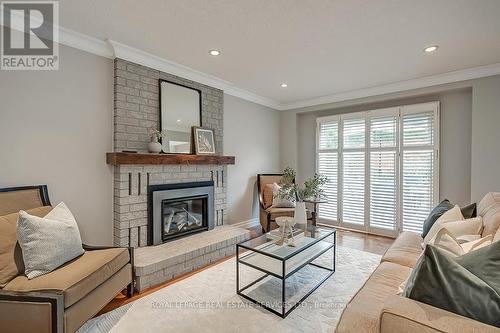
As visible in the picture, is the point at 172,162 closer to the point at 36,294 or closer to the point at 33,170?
the point at 33,170

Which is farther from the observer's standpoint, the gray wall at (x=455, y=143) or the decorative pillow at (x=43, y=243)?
the gray wall at (x=455, y=143)

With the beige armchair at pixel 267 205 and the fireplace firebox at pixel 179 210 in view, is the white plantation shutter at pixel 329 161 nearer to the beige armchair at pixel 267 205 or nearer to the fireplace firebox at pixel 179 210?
the beige armchair at pixel 267 205

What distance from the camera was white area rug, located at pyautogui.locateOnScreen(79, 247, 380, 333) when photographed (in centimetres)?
191

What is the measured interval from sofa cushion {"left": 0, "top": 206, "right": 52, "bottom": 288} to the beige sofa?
7.25 feet

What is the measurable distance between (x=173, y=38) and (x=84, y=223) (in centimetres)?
225

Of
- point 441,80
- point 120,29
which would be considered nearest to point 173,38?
point 120,29

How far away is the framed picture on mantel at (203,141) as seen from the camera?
3.63m

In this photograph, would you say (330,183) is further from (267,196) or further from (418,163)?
(418,163)

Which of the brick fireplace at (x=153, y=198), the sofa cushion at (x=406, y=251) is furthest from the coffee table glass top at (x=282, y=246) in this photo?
the brick fireplace at (x=153, y=198)

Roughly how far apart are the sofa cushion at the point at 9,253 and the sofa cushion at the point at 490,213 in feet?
11.3

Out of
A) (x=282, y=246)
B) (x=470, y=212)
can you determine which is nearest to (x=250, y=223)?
(x=282, y=246)

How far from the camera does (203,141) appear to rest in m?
3.75

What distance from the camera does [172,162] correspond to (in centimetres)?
321

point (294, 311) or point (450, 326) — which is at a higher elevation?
point (450, 326)
